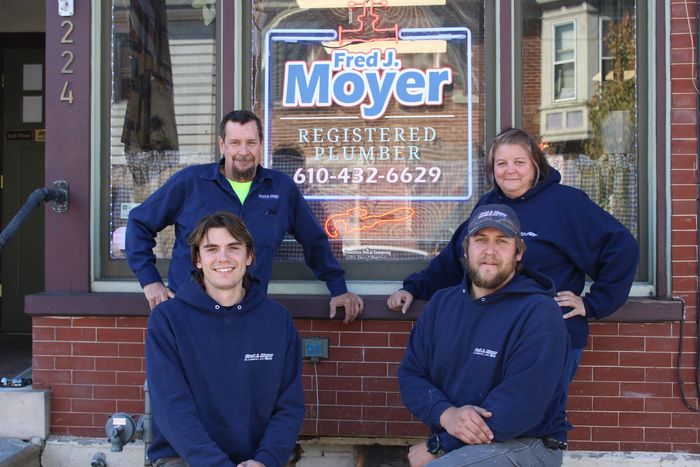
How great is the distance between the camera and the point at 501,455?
9.04 feet

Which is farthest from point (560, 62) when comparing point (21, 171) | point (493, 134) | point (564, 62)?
point (21, 171)

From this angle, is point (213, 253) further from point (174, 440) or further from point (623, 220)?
point (623, 220)

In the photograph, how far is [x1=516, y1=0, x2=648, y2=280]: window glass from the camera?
4.55 meters

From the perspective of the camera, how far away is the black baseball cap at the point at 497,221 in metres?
2.89

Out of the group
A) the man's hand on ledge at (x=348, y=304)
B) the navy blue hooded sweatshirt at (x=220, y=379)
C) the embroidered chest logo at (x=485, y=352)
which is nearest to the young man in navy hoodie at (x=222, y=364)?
the navy blue hooded sweatshirt at (x=220, y=379)

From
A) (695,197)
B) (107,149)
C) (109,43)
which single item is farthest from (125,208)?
(695,197)

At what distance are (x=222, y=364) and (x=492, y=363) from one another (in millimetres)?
1039

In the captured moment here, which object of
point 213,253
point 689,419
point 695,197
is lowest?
point 689,419

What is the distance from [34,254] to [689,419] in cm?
523

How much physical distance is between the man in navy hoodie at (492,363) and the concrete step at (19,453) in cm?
243

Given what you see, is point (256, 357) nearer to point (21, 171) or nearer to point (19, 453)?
point (19, 453)

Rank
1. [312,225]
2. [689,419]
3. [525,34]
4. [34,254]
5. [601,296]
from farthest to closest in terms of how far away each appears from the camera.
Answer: [34,254]
[525,34]
[689,419]
[312,225]
[601,296]

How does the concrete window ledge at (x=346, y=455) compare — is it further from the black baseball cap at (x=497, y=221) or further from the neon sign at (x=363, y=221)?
the black baseball cap at (x=497, y=221)

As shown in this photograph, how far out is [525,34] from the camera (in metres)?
4.62
